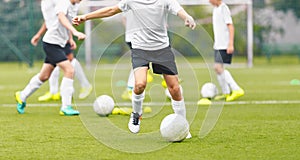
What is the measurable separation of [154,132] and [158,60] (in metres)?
1.00

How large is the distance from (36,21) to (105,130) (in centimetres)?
1949

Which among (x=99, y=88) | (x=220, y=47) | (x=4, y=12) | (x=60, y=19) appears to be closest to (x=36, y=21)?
(x=4, y=12)

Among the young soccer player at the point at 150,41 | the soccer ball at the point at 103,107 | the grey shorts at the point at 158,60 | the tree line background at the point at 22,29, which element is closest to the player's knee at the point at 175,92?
the young soccer player at the point at 150,41

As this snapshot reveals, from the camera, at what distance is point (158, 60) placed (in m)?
8.74

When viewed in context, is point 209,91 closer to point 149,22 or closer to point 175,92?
point 175,92

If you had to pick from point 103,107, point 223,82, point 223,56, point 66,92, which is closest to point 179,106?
point 103,107

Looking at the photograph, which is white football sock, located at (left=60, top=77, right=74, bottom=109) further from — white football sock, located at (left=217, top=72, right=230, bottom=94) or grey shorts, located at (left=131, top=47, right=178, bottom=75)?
white football sock, located at (left=217, top=72, right=230, bottom=94)

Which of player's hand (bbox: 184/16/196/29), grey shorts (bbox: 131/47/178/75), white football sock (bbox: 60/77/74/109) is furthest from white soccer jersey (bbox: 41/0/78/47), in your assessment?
player's hand (bbox: 184/16/196/29)

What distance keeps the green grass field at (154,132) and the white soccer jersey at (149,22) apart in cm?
110

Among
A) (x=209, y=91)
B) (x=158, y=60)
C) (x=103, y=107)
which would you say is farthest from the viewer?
(x=209, y=91)

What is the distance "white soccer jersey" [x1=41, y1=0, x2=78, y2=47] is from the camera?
11.4 meters

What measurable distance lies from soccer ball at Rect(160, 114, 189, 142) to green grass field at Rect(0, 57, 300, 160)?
10 cm

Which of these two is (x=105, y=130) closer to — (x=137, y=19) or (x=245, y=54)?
(x=137, y=19)

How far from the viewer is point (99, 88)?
17406 millimetres
